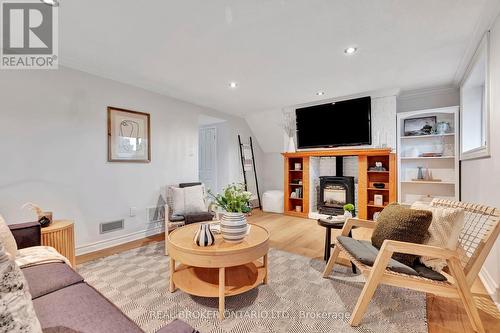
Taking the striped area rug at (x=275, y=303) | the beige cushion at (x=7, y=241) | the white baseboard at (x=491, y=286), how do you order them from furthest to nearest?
the white baseboard at (x=491, y=286) < the striped area rug at (x=275, y=303) < the beige cushion at (x=7, y=241)

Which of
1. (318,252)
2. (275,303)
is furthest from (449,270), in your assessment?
(318,252)

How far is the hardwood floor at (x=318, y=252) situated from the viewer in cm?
164

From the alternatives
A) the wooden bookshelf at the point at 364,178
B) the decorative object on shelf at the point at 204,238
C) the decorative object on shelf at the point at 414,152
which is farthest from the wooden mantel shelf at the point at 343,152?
the decorative object on shelf at the point at 204,238

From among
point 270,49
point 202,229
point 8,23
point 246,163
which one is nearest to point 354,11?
point 270,49

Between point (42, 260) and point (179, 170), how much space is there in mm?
2649

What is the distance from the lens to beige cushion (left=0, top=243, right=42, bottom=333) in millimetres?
656

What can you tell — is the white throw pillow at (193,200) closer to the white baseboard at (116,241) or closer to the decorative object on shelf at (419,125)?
the white baseboard at (116,241)

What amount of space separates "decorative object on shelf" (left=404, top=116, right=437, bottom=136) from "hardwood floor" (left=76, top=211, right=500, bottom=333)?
1.95 meters

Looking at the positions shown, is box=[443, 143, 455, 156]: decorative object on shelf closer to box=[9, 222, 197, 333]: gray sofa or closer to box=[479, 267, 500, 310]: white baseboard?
A: box=[479, 267, 500, 310]: white baseboard

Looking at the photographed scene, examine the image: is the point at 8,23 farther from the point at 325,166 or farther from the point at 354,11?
the point at 325,166

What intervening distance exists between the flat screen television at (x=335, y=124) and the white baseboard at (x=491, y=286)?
2.47m

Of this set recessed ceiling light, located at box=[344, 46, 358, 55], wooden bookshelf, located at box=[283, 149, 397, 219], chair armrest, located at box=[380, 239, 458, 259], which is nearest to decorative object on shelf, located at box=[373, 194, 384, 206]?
wooden bookshelf, located at box=[283, 149, 397, 219]

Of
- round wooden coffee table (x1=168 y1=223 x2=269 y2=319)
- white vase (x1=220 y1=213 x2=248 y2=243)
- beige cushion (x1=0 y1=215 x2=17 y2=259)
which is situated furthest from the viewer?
white vase (x1=220 y1=213 x2=248 y2=243)

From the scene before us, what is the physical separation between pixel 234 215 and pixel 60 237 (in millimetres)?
1705
